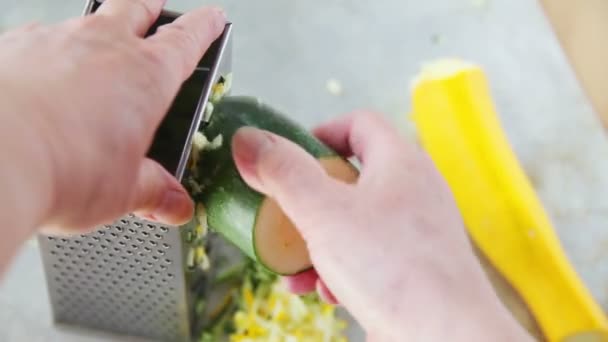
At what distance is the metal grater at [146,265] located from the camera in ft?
2.49

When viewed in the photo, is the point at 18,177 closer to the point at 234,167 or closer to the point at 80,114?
the point at 80,114

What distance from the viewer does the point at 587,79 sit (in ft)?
4.02

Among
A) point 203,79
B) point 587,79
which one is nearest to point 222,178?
point 203,79

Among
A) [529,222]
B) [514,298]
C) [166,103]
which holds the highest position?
[166,103]

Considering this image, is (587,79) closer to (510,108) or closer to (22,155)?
(510,108)

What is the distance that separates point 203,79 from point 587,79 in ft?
2.21

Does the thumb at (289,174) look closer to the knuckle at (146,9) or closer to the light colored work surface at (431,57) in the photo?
the knuckle at (146,9)

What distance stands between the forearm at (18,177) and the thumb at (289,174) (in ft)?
0.70

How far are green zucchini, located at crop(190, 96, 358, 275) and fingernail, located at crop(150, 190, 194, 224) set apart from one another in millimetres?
57

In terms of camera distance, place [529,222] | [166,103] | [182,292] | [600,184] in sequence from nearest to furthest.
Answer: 1. [166,103]
2. [182,292]
3. [529,222]
4. [600,184]

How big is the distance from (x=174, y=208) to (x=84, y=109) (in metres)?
0.19

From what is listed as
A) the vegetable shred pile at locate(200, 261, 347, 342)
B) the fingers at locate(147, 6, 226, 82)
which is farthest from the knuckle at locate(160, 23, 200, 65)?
the vegetable shred pile at locate(200, 261, 347, 342)

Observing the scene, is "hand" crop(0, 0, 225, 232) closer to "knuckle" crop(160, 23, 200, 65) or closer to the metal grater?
"knuckle" crop(160, 23, 200, 65)

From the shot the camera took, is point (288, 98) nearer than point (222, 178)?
No
